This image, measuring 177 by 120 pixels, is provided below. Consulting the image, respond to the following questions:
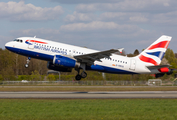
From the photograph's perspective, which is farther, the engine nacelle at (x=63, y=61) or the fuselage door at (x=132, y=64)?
the fuselage door at (x=132, y=64)

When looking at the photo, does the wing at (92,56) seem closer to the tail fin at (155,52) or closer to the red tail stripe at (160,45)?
the tail fin at (155,52)

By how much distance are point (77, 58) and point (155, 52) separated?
15342 millimetres

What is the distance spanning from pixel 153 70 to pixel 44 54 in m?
18.7

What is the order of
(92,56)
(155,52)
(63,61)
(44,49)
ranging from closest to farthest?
(63,61)
(44,49)
(92,56)
(155,52)

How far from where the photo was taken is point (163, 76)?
6962cm

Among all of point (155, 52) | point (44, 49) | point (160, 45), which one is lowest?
point (44, 49)

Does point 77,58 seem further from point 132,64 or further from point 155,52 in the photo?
point 155,52

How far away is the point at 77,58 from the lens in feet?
120

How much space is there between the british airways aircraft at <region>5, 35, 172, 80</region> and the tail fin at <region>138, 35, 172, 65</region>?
183mm

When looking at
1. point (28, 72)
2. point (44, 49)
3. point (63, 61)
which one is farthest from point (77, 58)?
point (28, 72)

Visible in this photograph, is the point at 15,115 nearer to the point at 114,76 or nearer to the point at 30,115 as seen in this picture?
the point at 30,115

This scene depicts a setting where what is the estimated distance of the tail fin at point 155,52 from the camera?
140 feet

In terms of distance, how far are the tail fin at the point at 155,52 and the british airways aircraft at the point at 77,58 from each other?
0.60 feet

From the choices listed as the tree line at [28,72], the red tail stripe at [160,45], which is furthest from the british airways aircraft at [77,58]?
the tree line at [28,72]
